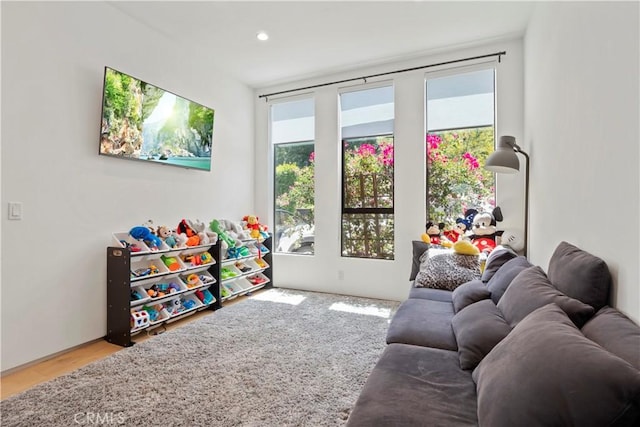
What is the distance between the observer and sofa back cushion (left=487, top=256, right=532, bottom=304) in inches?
A: 72.2

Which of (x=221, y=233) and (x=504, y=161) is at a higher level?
(x=504, y=161)

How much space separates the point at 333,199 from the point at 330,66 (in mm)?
1645

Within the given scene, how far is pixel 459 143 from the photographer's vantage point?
3564 mm

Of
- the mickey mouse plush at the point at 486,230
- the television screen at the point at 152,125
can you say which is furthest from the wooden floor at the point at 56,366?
the mickey mouse plush at the point at 486,230

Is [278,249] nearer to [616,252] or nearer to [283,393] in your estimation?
[283,393]

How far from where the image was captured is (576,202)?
64.0 inches

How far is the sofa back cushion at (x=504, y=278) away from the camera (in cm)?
183

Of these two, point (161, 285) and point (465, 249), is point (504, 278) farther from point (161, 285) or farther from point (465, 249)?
point (161, 285)

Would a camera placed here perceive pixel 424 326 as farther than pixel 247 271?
No

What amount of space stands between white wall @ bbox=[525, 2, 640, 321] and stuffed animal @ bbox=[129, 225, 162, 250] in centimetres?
301

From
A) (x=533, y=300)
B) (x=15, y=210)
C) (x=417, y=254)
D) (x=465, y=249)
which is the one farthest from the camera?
(x=417, y=254)

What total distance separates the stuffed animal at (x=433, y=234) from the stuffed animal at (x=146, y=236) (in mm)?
2635

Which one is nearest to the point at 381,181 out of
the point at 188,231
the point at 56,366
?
the point at 188,231

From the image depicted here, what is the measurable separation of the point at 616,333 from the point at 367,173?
3.21m
